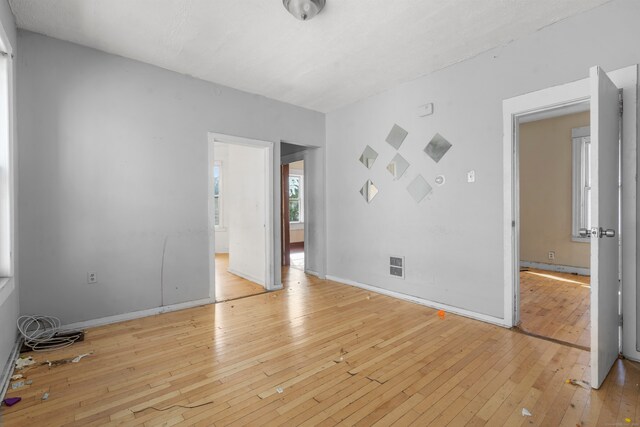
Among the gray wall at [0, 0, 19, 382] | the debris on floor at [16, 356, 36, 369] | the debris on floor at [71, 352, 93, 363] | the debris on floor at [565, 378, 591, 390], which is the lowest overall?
the debris on floor at [71, 352, 93, 363]

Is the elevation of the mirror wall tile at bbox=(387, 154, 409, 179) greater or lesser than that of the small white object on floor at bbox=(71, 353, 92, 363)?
greater

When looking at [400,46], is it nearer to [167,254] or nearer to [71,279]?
[167,254]

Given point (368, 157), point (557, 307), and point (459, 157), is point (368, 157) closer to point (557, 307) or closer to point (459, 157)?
point (459, 157)

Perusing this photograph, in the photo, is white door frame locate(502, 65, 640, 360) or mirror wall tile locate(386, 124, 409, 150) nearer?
white door frame locate(502, 65, 640, 360)

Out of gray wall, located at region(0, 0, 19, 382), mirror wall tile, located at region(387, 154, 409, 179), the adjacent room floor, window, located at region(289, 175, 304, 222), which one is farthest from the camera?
window, located at region(289, 175, 304, 222)

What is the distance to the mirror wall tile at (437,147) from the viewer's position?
3.39 m

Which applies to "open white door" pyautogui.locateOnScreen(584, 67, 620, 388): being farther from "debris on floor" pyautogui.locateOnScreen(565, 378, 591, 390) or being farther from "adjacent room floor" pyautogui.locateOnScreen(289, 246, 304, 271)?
"adjacent room floor" pyautogui.locateOnScreen(289, 246, 304, 271)

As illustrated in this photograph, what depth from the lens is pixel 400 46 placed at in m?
2.97

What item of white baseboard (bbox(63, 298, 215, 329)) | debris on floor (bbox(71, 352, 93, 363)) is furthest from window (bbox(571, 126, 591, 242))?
debris on floor (bbox(71, 352, 93, 363))

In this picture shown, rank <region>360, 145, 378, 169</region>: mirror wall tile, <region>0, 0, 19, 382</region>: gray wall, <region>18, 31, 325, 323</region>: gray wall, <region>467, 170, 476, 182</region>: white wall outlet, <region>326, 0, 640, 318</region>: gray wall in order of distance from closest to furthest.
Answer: <region>0, 0, 19, 382</region>: gray wall → <region>326, 0, 640, 318</region>: gray wall → <region>18, 31, 325, 323</region>: gray wall → <region>467, 170, 476, 182</region>: white wall outlet → <region>360, 145, 378, 169</region>: mirror wall tile

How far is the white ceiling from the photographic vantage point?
240 centimetres

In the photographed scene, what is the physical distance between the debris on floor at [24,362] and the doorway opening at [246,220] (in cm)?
172

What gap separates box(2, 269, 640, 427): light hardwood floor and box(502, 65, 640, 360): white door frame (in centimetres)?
35

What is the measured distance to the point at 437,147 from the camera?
11.3 ft
